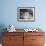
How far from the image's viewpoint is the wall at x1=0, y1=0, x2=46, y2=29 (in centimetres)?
432

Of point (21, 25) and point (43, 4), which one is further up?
point (43, 4)

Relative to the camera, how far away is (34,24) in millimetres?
4383

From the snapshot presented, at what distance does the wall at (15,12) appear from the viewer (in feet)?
14.2

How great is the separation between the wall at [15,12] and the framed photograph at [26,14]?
3.9 inches

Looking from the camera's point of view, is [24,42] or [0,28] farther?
[0,28]

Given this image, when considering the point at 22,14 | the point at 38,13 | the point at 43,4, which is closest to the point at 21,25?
the point at 22,14

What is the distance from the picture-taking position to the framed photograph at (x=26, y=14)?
4.33m

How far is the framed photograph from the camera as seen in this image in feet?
14.2

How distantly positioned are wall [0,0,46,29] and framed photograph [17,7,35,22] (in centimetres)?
10

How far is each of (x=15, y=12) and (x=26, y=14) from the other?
1.20 feet

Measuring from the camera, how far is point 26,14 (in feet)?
14.3

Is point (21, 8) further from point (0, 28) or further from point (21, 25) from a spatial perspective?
point (0, 28)

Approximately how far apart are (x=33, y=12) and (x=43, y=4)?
16.4 inches

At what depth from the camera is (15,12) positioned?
434cm
